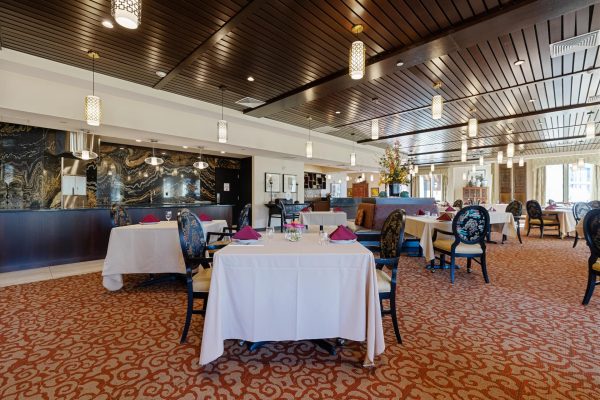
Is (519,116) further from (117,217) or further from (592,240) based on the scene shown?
(117,217)

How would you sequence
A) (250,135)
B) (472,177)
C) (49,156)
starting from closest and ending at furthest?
(49,156)
(250,135)
(472,177)

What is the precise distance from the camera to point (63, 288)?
3.47 meters

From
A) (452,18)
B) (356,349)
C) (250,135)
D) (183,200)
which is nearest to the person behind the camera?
(356,349)

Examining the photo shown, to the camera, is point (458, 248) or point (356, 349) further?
point (458, 248)

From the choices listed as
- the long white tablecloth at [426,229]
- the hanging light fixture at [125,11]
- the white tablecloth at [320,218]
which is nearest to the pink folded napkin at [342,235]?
the hanging light fixture at [125,11]

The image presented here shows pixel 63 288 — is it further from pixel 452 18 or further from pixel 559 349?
pixel 452 18

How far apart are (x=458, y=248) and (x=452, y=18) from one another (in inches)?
111

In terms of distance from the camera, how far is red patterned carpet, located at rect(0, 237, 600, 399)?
1.63 meters

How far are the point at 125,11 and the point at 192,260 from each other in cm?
183

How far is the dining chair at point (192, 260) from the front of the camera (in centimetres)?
211

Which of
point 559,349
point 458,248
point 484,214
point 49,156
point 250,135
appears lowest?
point 559,349

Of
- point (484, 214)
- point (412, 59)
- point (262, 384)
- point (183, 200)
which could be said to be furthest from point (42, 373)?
point (183, 200)

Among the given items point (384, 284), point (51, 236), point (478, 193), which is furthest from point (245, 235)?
point (478, 193)

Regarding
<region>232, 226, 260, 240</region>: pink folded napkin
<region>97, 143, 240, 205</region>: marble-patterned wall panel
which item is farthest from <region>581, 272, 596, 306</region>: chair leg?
<region>97, 143, 240, 205</region>: marble-patterned wall panel
